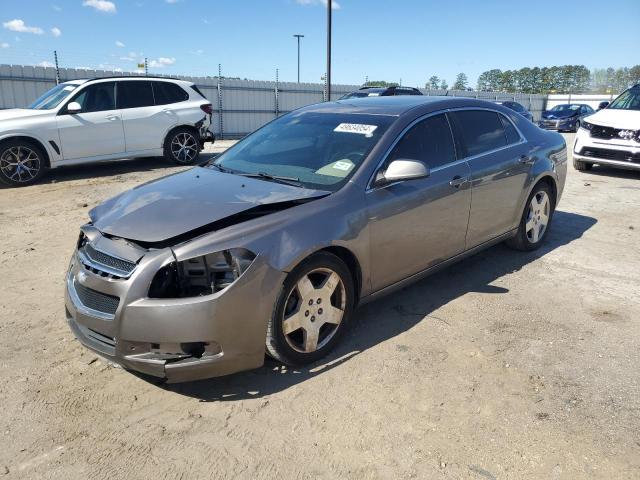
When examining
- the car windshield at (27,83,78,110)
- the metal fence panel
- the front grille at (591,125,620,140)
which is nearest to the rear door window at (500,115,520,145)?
the front grille at (591,125,620,140)

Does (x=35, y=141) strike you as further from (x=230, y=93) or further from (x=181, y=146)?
(x=230, y=93)

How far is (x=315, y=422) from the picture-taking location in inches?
108

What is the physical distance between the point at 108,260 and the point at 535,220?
4385mm

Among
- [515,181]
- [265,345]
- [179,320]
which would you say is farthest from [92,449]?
[515,181]

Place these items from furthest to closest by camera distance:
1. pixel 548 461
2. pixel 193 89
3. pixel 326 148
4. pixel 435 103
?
pixel 193 89 → pixel 435 103 → pixel 326 148 → pixel 548 461

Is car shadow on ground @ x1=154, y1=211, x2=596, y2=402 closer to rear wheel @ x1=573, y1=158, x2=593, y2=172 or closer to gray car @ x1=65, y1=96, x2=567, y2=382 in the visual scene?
gray car @ x1=65, y1=96, x2=567, y2=382

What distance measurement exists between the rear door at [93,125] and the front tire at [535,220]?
7.66 meters

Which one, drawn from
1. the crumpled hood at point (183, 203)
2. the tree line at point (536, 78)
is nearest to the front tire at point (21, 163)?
the crumpled hood at point (183, 203)

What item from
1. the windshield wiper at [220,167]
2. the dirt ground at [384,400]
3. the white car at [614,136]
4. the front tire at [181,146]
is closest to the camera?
the dirt ground at [384,400]

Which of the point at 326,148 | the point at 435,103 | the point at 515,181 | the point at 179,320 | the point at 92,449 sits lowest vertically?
the point at 92,449

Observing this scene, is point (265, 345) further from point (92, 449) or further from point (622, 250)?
point (622, 250)

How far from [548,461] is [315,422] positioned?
3.88ft

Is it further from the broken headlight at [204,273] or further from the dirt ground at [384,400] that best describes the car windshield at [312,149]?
the dirt ground at [384,400]

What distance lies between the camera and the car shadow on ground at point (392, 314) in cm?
308
